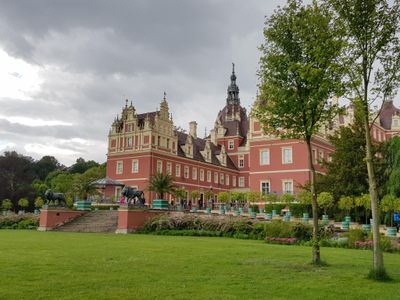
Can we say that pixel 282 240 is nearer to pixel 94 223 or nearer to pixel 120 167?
pixel 94 223

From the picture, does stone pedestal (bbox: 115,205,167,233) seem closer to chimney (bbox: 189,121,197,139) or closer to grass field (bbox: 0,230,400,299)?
grass field (bbox: 0,230,400,299)

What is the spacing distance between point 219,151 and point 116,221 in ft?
108

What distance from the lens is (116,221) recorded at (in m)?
30.4

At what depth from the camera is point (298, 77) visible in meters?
12.0

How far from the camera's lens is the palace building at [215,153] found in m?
42.8

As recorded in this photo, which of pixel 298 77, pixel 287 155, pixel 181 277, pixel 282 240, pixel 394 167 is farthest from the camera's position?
pixel 287 155

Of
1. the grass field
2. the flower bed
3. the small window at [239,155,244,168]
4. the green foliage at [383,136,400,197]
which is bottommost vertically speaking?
the grass field

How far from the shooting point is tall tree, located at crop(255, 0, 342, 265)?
11.3 meters

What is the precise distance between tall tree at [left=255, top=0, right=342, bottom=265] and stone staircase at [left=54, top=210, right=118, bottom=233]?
18.9 metres

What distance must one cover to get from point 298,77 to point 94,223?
74.2 feet

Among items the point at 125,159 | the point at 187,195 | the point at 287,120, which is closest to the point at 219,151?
the point at 187,195

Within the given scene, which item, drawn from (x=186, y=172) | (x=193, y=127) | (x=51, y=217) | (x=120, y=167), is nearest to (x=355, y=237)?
(x=51, y=217)

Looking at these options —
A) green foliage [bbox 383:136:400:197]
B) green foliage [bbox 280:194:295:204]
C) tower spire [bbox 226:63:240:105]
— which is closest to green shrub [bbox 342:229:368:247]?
green foliage [bbox 383:136:400:197]

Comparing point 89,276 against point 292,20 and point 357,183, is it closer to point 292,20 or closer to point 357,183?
point 292,20
